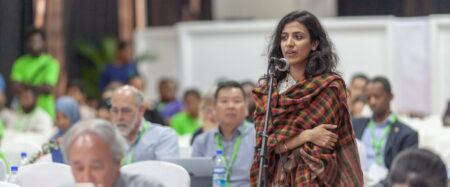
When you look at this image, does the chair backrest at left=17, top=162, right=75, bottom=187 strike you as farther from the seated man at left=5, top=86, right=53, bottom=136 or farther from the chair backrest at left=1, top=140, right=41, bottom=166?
the seated man at left=5, top=86, right=53, bottom=136

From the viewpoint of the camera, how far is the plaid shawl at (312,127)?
4363mm

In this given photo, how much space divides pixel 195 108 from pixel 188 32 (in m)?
3.08

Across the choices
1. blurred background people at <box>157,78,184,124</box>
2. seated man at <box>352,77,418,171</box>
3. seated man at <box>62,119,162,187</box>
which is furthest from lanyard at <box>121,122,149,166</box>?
blurred background people at <box>157,78,184,124</box>

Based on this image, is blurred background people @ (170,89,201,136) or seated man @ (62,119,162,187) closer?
seated man @ (62,119,162,187)

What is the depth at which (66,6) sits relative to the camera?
46.9ft

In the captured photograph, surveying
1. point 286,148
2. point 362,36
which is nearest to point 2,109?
point 362,36

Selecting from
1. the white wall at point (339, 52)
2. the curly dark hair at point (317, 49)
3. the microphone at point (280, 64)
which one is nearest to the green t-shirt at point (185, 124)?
the white wall at point (339, 52)

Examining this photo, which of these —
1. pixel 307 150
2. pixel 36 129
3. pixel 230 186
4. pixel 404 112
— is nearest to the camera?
pixel 307 150

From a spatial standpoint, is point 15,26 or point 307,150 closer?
point 307,150

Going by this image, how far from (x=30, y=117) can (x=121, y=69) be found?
2.92 meters

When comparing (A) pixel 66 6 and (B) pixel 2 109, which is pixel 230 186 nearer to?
(B) pixel 2 109

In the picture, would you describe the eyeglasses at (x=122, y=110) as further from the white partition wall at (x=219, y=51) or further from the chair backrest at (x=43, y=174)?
the white partition wall at (x=219, y=51)

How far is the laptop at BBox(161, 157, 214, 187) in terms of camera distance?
17.7 ft

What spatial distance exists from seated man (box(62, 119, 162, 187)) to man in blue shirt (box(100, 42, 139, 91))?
903 cm
